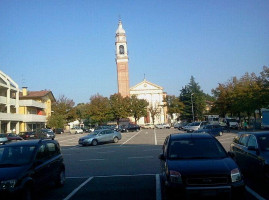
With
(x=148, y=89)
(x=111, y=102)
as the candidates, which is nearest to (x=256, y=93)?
(x=111, y=102)

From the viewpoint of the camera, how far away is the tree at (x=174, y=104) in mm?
88062

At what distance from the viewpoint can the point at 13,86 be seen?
5797 cm

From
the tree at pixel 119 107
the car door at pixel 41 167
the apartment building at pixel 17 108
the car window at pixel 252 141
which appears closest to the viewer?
the car door at pixel 41 167

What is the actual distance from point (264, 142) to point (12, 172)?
7042mm

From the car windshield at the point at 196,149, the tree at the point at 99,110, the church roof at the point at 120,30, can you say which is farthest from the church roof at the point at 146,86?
the car windshield at the point at 196,149

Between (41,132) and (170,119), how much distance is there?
63588mm

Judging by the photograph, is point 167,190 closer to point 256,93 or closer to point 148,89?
point 256,93

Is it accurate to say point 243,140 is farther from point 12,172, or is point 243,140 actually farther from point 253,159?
point 12,172

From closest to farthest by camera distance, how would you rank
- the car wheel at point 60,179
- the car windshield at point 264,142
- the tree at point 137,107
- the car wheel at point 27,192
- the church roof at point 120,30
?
the car wheel at point 27,192
the car windshield at point 264,142
the car wheel at point 60,179
the tree at point 137,107
the church roof at point 120,30

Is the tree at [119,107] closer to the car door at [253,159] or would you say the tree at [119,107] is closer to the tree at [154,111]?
the tree at [154,111]

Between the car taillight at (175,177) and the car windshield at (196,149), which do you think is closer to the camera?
the car taillight at (175,177)

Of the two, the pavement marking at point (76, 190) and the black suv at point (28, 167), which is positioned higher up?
the black suv at point (28, 167)

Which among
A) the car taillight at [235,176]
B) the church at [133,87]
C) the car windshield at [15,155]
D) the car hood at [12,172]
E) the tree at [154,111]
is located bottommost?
the car taillight at [235,176]

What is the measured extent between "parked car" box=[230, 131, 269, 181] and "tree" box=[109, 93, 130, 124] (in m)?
72.4
